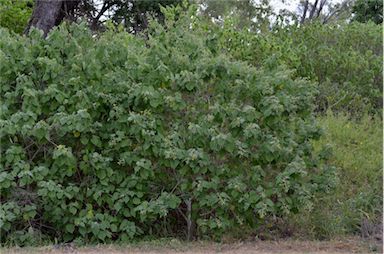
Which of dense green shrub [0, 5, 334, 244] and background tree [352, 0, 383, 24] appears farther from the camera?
background tree [352, 0, 383, 24]

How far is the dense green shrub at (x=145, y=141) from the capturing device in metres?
5.95

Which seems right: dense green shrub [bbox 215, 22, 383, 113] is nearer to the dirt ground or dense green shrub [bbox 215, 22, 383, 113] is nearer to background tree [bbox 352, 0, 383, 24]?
the dirt ground

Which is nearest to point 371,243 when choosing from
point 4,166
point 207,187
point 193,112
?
point 207,187

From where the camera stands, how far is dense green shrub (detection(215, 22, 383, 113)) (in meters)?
10.2

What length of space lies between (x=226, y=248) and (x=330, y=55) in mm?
5940

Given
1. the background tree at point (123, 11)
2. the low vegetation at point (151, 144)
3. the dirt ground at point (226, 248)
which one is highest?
the background tree at point (123, 11)

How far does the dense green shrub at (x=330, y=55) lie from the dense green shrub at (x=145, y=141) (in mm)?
3378

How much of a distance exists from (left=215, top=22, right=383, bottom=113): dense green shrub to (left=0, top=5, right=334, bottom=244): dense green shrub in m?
3.38

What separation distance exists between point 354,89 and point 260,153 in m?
5.20

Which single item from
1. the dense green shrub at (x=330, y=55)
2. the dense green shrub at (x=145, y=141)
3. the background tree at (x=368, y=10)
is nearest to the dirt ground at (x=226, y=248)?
the dense green shrub at (x=145, y=141)

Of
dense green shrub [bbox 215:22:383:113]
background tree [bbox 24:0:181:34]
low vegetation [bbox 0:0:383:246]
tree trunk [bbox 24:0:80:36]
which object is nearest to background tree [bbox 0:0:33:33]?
tree trunk [bbox 24:0:80:36]

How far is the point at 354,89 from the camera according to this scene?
1070cm

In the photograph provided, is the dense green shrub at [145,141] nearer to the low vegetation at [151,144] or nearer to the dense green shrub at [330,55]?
the low vegetation at [151,144]

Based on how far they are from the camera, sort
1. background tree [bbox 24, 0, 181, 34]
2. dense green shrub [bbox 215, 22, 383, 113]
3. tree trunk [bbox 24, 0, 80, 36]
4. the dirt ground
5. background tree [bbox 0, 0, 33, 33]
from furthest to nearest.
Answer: background tree [bbox 24, 0, 181, 34] → background tree [bbox 0, 0, 33, 33] → tree trunk [bbox 24, 0, 80, 36] → dense green shrub [bbox 215, 22, 383, 113] → the dirt ground
